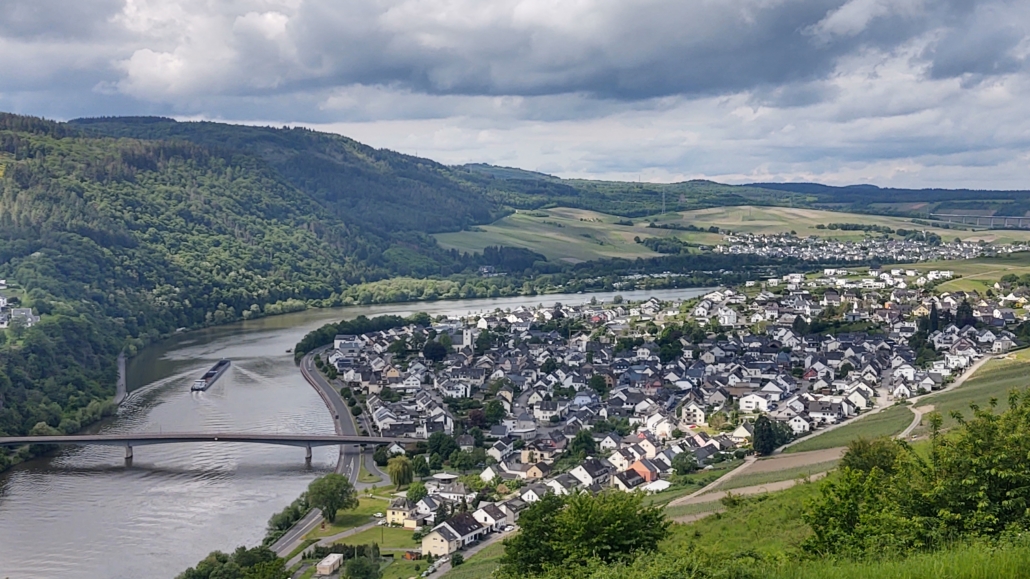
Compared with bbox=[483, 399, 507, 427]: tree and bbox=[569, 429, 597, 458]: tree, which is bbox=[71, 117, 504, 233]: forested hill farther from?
bbox=[569, 429, 597, 458]: tree

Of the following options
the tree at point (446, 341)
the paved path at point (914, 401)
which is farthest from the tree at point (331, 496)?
the tree at point (446, 341)

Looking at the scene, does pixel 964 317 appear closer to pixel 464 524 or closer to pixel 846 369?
pixel 846 369

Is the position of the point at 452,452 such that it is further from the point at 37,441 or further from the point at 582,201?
the point at 582,201

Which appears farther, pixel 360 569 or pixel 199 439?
pixel 199 439

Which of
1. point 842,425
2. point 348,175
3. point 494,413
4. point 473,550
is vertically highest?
point 348,175

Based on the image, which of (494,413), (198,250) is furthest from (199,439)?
(198,250)

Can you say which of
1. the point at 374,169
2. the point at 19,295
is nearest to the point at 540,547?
the point at 19,295
